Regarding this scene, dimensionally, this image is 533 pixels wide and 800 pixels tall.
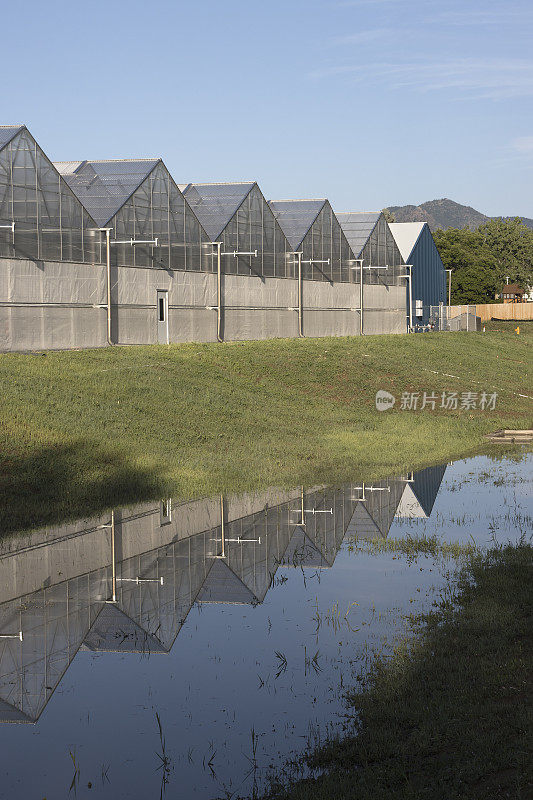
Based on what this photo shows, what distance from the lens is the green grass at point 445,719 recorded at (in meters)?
6.33

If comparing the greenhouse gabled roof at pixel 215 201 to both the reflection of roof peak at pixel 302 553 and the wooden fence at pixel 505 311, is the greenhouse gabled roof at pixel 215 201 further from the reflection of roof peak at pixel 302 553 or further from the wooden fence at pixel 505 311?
the wooden fence at pixel 505 311

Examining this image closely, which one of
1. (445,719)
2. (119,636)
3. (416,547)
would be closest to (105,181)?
(416,547)

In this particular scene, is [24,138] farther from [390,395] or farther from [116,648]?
[116,648]

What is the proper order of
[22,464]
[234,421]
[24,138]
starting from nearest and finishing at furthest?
[22,464], [234,421], [24,138]

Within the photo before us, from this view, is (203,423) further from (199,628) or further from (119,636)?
(119,636)

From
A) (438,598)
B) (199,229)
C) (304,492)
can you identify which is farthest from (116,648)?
(199,229)

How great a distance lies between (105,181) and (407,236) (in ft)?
132

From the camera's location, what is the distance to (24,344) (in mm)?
34625

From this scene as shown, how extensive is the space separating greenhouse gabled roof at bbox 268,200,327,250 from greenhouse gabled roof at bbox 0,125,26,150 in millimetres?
22187

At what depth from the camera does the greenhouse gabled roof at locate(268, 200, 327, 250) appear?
5434 cm

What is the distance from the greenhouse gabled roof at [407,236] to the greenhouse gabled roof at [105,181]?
3436 cm

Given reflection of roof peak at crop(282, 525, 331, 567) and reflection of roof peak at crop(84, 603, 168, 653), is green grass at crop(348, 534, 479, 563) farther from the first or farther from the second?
reflection of roof peak at crop(84, 603, 168, 653)

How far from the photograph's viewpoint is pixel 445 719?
7.34 m

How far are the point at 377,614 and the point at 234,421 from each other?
48.5 ft
